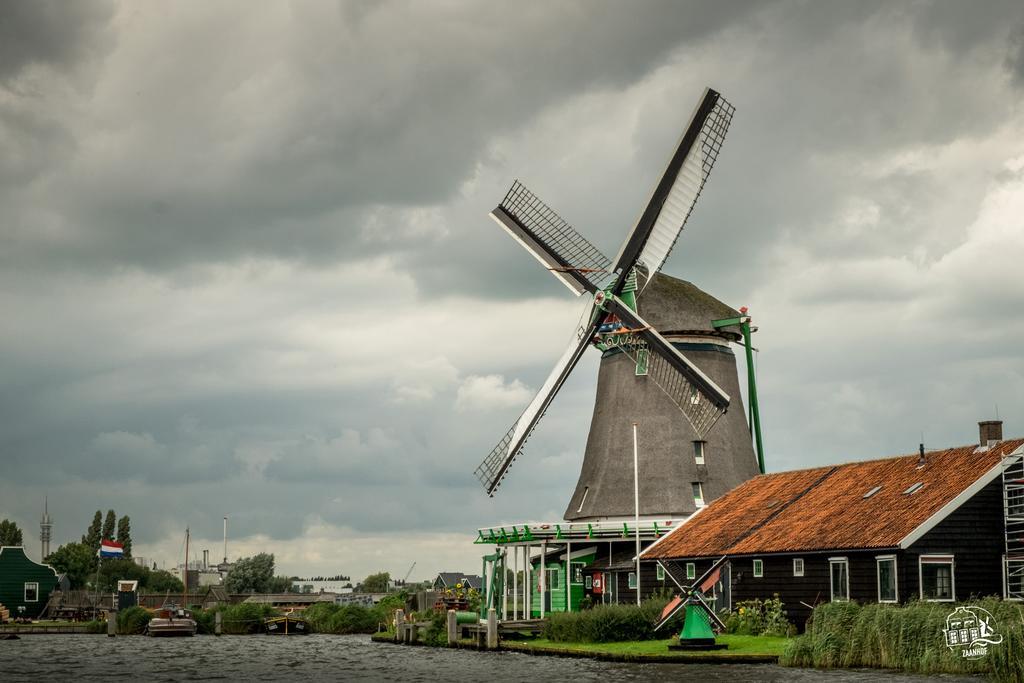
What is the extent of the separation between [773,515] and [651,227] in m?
11.8

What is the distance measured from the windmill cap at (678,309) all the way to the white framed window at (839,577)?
1402cm

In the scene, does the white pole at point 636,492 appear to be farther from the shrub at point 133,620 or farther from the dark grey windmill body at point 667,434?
the shrub at point 133,620

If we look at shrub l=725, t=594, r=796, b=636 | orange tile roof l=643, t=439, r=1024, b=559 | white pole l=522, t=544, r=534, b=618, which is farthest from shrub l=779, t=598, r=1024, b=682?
white pole l=522, t=544, r=534, b=618

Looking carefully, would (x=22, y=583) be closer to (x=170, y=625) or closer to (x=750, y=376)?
(x=170, y=625)

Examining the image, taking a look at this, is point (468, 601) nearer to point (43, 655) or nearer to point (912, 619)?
point (43, 655)

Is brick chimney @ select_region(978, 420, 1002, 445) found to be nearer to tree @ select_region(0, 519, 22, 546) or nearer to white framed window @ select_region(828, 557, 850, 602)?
white framed window @ select_region(828, 557, 850, 602)

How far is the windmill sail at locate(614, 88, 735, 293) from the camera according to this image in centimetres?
4650

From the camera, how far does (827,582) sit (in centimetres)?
3553

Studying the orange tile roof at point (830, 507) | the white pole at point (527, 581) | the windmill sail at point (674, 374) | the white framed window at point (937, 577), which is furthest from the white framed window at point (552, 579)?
the white framed window at point (937, 577)

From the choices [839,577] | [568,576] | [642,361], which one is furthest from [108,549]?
[839,577]

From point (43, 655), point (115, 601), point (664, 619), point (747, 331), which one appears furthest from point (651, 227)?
point (115, 601)

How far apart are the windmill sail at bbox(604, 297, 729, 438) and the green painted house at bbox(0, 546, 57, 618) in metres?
53.1

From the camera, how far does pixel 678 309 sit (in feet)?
157

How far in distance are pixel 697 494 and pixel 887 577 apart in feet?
45.0
